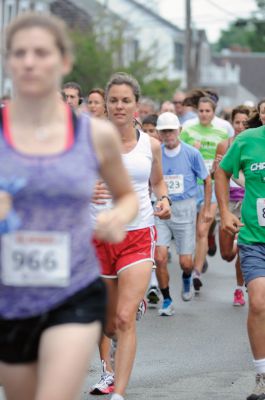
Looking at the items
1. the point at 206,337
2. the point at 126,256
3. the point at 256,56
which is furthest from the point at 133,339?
the point at 256,56

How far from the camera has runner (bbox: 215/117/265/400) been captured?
7.44m

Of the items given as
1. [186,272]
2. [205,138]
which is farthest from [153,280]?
[205,138]

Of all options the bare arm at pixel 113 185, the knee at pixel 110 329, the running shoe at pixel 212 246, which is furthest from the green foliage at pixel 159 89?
the bare arm at pixel 113 185

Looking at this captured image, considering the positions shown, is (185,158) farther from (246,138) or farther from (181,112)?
(181,112)

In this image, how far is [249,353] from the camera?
9438mm

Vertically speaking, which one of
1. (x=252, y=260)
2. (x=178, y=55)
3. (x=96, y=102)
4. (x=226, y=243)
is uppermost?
(x=96, y=102)

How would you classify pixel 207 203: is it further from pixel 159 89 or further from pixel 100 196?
pixel 159 89

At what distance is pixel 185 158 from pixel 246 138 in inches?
187

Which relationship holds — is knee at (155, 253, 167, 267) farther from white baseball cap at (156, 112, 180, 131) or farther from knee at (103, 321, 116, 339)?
knee at (103, 321, 116, 339)

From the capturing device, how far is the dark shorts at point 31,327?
4.59 metres

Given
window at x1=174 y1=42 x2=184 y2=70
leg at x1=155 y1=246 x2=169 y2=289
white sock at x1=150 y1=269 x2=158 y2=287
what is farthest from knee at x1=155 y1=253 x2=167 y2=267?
window at x1=174 y1=42 x2=184 y2=70

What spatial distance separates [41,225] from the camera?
455 centimetres

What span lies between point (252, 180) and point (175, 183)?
474cm

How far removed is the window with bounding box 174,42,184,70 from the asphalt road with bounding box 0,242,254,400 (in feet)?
222
